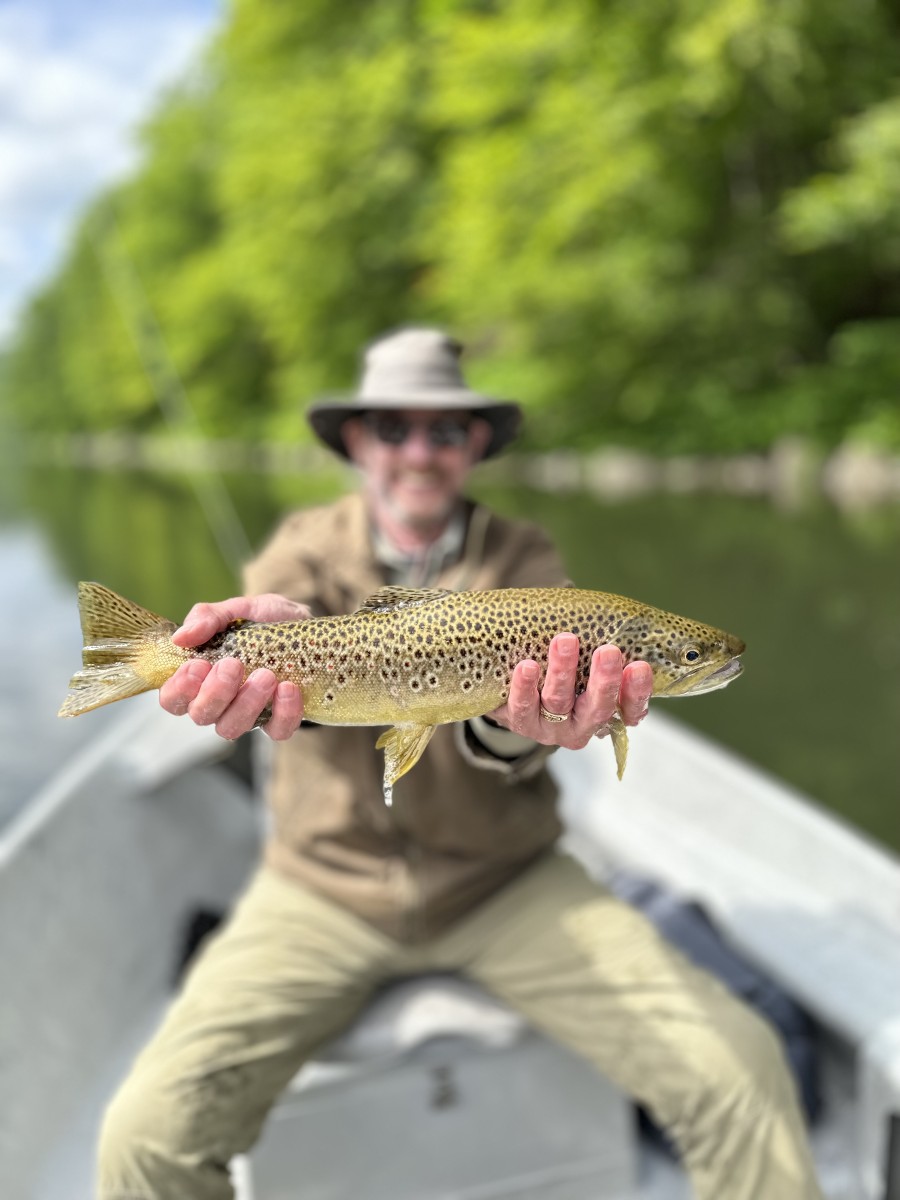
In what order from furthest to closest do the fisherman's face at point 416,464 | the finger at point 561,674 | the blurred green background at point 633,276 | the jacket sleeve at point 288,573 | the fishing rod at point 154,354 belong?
the blurred green background at point 633,276, the fishing rod at point 154,354, the fisherman's face at point 416,464, the jacket sleeve at point 288,573, the finger at point 561,674

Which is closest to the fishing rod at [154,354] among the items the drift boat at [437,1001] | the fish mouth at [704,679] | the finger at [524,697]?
the drift boat at [437,1001]

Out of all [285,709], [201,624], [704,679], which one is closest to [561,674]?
[704,679]

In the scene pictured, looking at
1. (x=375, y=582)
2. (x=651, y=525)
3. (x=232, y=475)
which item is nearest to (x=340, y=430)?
(x=375, y=582)

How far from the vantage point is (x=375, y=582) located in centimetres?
259

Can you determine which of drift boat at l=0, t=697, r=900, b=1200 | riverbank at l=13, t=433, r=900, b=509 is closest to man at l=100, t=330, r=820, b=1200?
drift boat at l=0, t=697, r=900, b=1200

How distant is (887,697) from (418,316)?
66.3 ft

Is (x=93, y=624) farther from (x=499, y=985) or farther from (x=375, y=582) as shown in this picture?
(x=499, y=985)

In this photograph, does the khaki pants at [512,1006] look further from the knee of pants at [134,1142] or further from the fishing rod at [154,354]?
the fishing rod at [154,354]

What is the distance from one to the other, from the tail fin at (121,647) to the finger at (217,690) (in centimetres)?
6

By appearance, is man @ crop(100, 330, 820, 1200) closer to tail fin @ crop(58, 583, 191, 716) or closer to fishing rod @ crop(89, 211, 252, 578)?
tail fin @ crop(58, 583, 191, 716)

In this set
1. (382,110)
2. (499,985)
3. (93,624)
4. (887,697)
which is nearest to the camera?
(93,624)

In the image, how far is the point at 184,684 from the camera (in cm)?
167

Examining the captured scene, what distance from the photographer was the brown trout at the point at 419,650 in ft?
5.56

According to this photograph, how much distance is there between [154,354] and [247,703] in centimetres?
801
